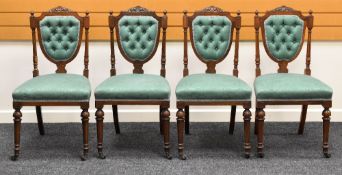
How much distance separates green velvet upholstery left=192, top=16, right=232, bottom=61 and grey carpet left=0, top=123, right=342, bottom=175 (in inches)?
26.6

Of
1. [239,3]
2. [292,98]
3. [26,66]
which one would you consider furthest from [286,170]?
[26,66]

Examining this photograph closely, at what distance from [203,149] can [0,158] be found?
146 cm

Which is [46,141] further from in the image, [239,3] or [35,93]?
[239,3]

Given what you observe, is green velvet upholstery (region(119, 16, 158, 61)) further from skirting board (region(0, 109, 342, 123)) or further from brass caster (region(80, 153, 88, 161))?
brass caster (region(80, 153, 88, 161))

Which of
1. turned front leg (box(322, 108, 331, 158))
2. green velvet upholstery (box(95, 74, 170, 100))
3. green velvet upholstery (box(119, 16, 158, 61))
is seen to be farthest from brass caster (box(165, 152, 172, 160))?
turned front leg (box(322, 108, 331, 158))

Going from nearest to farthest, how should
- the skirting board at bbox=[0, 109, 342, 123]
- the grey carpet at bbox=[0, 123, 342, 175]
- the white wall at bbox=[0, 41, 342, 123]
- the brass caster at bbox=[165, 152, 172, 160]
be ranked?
1. the grey carpet at bbox=[0, 123, 342, 175]
2. the brass caster at bbox=[165, 152, 172, 160]
3. the white wall at bbox=[0, 41, 342, 123]
4. the skirting board at bbox=[0, 109, 342, 123]

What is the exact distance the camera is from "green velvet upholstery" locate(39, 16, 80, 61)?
4.34m

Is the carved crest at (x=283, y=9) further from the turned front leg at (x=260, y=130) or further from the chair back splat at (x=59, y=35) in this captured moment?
the chair back splat at (x=59, y=35)

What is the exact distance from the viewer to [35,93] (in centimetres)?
384

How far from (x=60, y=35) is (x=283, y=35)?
5.71ft

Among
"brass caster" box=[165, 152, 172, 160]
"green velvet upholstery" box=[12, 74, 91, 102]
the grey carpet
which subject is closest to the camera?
the grey carpet

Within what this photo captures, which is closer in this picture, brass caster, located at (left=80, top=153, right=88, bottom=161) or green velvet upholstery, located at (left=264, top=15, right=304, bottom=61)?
brass caster, located at (left=80, top=153, right=88, bottom=161)

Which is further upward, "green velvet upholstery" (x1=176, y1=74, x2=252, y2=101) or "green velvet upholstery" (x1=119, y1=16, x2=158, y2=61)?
"green velvet upholstery" (x1=119, y1=16, x2=158, y2=61)

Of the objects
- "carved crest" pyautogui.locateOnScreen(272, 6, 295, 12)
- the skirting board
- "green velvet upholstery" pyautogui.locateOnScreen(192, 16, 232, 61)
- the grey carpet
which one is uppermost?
"carved crest" pyautogui.locateOnScreen(272, 6, 295, 12)
